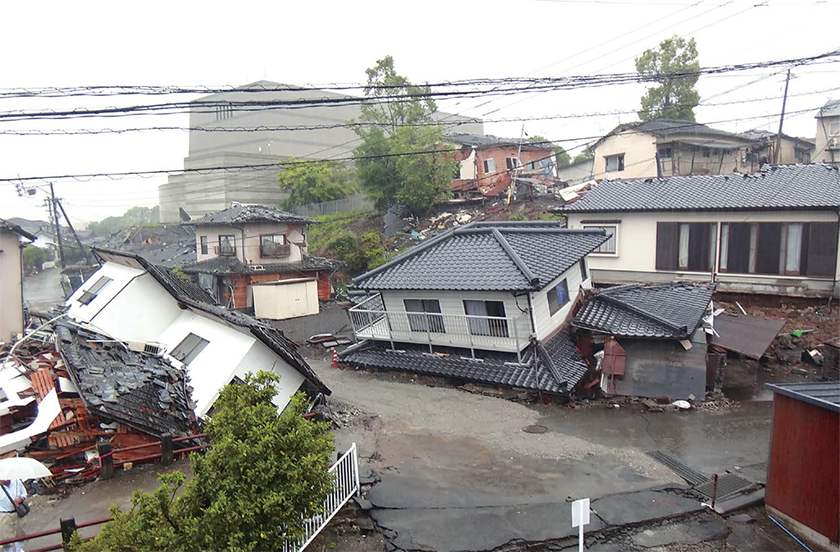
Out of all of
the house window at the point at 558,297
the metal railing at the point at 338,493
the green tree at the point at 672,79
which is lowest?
the metal railing at the point at 338,493

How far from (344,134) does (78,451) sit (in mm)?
53070

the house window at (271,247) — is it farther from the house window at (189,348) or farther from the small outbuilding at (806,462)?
the small outbuilding at (806,462)

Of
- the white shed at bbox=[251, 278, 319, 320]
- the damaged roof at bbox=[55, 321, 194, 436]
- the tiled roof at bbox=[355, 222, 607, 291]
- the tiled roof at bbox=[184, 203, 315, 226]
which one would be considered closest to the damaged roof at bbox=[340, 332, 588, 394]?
the tiled roof at bbox=[355, 222, 607, 291]

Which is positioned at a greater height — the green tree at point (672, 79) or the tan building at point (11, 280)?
the green tree at point (672, 79)

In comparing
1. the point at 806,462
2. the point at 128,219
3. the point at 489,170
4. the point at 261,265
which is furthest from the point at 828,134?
the point at 128,219

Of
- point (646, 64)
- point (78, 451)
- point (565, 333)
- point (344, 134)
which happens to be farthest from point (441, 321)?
point (344, 134)

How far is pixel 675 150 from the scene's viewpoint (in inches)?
1229

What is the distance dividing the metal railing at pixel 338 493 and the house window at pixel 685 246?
16.9 meters

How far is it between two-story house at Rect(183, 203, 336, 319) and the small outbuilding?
2403 cm

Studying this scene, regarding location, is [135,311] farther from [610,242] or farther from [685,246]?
[685,246]

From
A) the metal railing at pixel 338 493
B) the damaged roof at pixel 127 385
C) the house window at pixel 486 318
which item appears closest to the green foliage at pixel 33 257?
the damaged roof at pixel 127 385

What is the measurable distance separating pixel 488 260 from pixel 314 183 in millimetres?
34191

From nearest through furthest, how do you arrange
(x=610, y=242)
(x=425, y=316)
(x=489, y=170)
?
(x=425, y=316) < (x=610, y=242) < (x=489, y=170)

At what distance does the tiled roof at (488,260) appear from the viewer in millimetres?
13938
